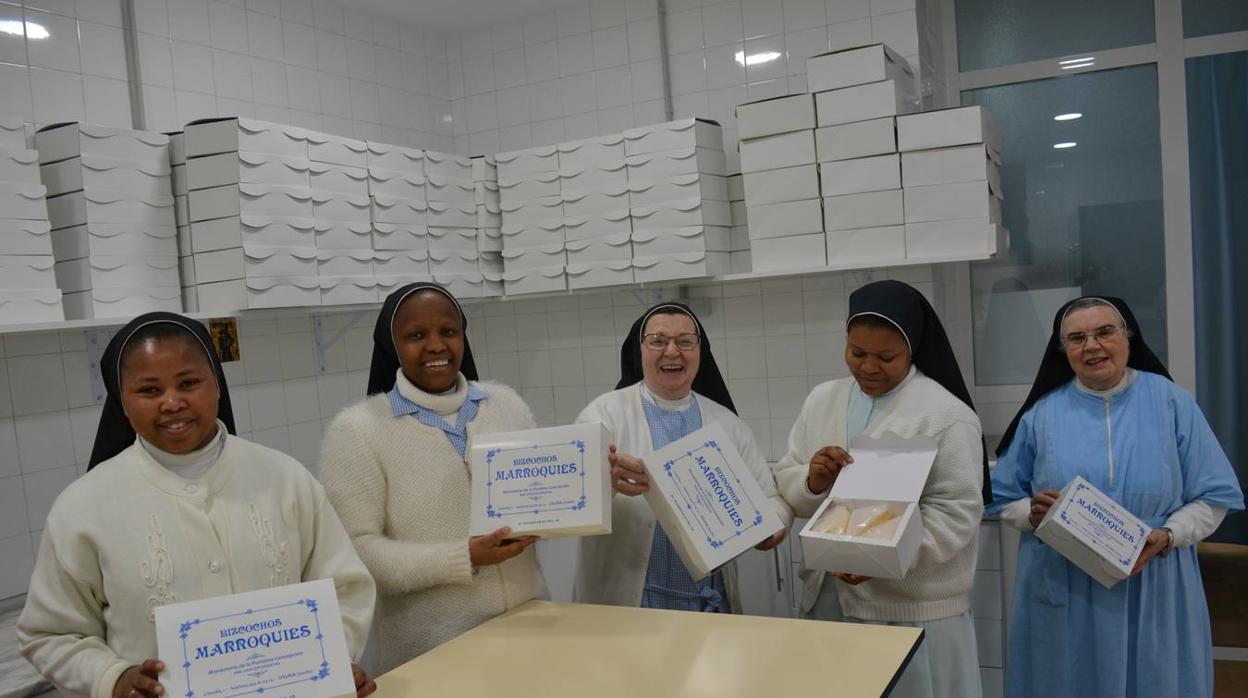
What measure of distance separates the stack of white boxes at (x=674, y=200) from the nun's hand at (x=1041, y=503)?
1535 mm

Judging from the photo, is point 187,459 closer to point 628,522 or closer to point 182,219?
point 628,522

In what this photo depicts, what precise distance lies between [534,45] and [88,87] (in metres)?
1.98

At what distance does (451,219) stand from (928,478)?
2.30m

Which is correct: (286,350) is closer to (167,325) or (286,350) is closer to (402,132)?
(402,132)

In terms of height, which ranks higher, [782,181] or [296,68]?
[296,68]

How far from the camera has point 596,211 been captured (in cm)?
366

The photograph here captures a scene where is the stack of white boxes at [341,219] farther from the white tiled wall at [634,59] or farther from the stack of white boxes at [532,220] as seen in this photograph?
the white tiled wall at [634,59]

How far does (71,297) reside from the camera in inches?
104

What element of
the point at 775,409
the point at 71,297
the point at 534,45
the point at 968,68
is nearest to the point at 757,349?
the point at 775,409

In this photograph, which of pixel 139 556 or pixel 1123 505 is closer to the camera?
pixel 139 556

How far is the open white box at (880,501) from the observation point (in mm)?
1856

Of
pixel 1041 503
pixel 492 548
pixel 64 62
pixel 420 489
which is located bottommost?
pixel 1041 503

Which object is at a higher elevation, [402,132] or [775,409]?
[402,132]

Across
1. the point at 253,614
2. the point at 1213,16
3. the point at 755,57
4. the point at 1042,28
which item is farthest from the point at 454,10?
the point at 253,614
